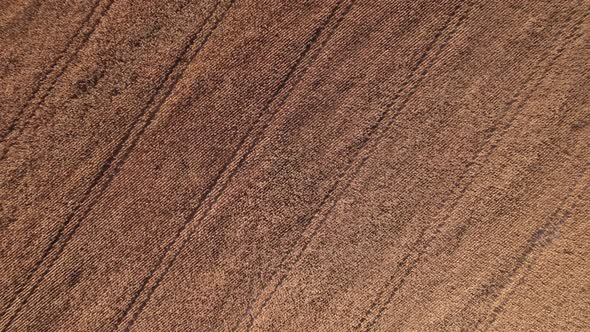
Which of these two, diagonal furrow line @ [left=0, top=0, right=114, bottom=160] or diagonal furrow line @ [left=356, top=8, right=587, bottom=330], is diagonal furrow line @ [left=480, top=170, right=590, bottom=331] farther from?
diagonal furrow line @ [left=0, top=0, right=114, bottom=160]

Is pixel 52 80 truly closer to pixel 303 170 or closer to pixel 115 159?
pixel 115 159

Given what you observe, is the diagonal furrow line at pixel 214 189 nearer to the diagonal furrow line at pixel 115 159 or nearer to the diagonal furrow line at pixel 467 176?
the diagonal furrow line at pixel 115 159

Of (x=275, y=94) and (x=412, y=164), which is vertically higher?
(x=275, y=94)

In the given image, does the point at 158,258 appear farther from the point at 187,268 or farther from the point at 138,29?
the point at 138,29

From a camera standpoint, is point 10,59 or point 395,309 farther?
point 395,309

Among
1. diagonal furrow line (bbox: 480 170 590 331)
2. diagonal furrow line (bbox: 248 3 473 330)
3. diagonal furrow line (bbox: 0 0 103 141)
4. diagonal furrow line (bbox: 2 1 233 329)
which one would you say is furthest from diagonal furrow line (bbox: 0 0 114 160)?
diagonal furrow line (bbox: 480 170 590 331)

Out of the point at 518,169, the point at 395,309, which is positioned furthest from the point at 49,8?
the point at 518,169
